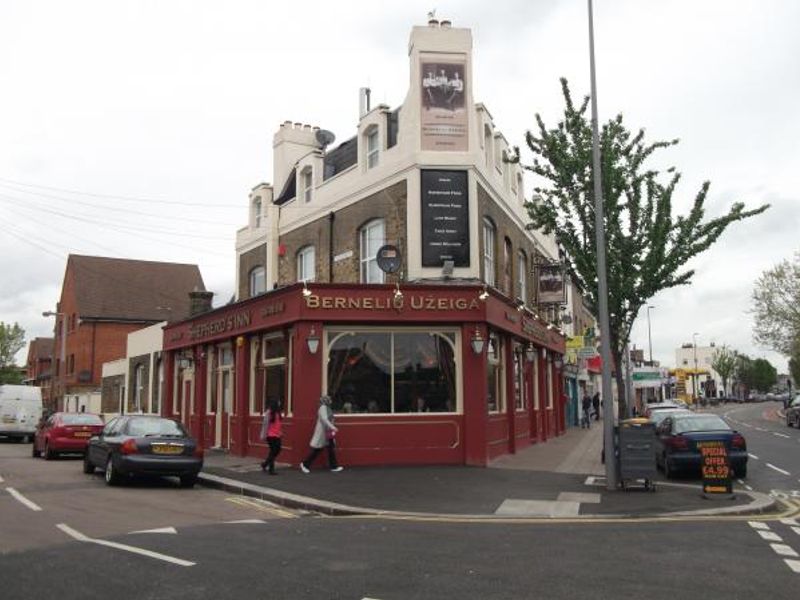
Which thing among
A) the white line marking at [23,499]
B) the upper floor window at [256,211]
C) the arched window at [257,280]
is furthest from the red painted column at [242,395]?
the upper floor window at [256,211]

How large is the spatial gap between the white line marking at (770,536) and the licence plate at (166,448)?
1050 centimetres

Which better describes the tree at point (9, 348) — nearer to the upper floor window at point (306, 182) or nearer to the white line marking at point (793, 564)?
the upper floor window at point (306, 182)

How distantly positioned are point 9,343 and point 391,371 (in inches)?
2353

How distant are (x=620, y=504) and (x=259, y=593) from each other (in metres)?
7.67

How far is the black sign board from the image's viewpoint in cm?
1997

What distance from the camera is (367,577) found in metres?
7.20

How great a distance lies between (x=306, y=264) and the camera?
84.2ft

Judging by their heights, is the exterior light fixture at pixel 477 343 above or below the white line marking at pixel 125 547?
above

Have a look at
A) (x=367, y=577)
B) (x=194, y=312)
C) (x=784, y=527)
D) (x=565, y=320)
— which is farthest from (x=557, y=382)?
(x=367, y=577)

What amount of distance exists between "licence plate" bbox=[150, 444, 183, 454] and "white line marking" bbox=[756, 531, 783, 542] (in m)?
10.5

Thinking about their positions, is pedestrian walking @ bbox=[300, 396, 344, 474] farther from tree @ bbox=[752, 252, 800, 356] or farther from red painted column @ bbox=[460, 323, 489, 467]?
tree @ bbox=[752, 252, 800, 356]

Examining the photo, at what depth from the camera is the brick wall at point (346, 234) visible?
68.4ft

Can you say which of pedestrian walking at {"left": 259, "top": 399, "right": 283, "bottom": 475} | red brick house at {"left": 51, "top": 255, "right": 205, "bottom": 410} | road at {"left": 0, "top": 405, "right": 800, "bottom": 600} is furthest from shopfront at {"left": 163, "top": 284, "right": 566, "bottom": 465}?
red brick house at {"left": 51, "top": 255, "right": 205, "bottom": 410}

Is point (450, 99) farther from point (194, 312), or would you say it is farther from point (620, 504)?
point (194, 312)
